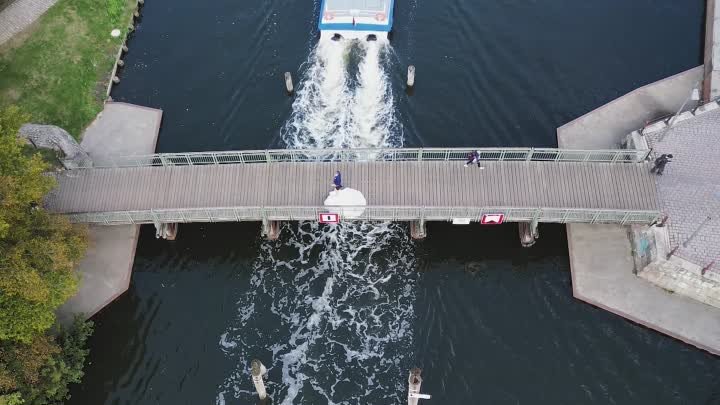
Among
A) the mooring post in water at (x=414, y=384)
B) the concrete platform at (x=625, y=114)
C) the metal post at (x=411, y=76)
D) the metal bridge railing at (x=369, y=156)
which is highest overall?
the metal post at (x=411, y=76)

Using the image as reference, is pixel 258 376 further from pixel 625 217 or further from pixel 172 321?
pixel 625 217

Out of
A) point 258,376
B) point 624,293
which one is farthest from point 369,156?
point 624,293

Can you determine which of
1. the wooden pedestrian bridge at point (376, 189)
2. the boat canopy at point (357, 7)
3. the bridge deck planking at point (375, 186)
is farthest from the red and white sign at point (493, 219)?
the boat canopy at point (357, 7)

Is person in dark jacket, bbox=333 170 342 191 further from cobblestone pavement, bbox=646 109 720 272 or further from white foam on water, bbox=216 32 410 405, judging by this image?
cobblestone pavement, bbox=646 109 720 272

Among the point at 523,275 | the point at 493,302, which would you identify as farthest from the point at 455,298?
the point at 523,275

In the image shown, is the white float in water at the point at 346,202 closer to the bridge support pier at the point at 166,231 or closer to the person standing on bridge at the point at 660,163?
the bridge support pier at the point at 166,231

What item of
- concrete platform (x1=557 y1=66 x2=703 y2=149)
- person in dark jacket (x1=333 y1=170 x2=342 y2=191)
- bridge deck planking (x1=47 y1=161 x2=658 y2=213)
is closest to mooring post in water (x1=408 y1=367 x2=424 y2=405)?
bridge deck planking (x1=47 y1=161 x2=658 y2=213)

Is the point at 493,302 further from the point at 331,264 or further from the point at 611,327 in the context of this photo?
the point at 331,264
